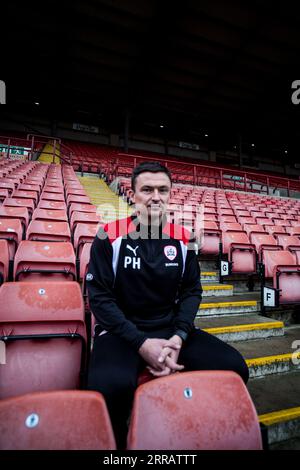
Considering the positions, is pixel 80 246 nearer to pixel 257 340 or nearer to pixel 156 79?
pixel 257 340

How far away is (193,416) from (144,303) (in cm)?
58

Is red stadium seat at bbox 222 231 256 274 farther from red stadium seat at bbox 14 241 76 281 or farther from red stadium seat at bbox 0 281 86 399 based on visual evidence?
red stadium seat at bbox 0 281 86 399

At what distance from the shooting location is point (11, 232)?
89.8 inches

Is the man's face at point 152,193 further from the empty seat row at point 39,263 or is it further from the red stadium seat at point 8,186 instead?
the red stadium seat at point 8,186

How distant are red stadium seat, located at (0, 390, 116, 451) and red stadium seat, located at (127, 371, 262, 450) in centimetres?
10

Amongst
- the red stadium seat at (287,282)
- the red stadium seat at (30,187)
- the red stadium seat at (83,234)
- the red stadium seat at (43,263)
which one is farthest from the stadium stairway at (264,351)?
the red stadium seat at (30,187)

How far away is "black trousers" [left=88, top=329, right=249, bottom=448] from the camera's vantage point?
3.00ft

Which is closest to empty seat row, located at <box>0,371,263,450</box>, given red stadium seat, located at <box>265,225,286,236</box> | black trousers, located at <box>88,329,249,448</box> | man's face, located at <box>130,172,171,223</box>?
black trousers, located at <box>88,329,249,448</box>

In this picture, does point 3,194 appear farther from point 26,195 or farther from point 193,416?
point 193,416

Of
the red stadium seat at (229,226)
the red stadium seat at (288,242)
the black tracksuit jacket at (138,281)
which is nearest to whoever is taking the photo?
the black tracksuit jacket at (138,281)

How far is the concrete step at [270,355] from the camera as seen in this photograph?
5.35 ft

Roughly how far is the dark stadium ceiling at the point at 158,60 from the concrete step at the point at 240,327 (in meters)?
10.0

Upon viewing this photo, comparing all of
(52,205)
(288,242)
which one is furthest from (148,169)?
(288,242)
